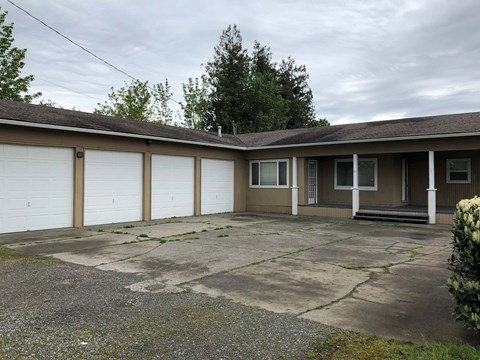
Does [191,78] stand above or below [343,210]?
above

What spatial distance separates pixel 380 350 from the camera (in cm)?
330

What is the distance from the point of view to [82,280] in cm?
567

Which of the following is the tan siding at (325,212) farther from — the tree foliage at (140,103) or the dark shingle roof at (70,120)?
the tree foliage at (140,103)

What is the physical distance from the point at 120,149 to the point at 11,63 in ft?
65.0

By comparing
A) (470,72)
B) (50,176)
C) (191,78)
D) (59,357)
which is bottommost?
(59,357)

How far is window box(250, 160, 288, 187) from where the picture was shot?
17453 millimetres

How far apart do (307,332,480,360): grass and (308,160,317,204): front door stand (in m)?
14.0

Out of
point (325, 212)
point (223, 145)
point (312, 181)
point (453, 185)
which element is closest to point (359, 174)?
point (312, 181)

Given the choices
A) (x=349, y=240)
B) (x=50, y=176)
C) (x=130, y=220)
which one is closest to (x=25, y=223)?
(x=50, y=176)

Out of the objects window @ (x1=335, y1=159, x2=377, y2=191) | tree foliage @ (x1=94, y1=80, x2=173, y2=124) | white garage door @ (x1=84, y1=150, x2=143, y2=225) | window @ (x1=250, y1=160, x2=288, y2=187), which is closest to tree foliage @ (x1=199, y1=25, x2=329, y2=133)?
tree foliage @ (x1=94, y1=80, x2=173, y2=124)

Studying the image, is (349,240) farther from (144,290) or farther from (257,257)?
(144,290)

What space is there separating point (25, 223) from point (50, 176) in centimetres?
147

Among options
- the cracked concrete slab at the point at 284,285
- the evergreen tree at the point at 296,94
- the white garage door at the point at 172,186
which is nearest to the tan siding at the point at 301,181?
the white garage door at the point at 172,186

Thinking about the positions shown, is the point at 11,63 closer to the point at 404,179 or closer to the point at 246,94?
the point at 246,94
